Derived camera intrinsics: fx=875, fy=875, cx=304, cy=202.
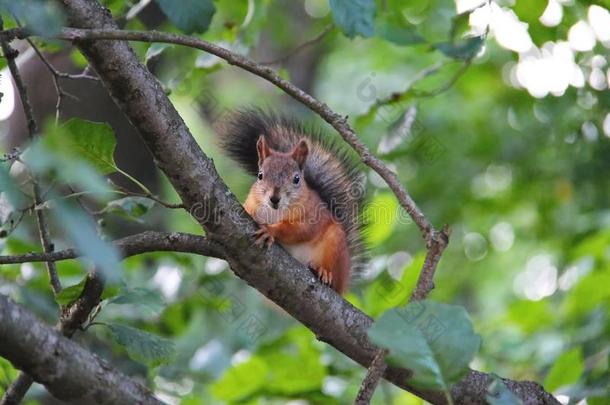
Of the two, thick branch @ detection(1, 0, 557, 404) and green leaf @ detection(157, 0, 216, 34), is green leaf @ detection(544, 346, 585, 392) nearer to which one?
thick branch @ detection(1, 0, 557, 404)

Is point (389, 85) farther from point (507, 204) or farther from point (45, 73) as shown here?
point (45, 73)

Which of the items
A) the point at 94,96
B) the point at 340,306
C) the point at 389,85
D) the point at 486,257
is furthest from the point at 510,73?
the point at 340,306

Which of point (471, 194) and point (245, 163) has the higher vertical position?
point (471, 194)

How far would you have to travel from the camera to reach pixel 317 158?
2.97 meters

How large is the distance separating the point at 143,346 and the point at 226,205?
1.43 ft

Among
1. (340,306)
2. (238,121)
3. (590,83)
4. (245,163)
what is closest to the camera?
(340,306)

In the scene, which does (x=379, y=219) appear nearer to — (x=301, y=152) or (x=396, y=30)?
(x=301, y=152)

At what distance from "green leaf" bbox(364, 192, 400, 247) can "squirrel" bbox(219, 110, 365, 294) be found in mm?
38

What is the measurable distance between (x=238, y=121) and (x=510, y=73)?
134 inches

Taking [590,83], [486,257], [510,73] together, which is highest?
[510,73]

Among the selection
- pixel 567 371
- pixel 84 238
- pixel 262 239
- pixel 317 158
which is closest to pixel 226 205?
pixel 262 239

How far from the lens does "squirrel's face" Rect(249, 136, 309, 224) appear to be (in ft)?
8.82

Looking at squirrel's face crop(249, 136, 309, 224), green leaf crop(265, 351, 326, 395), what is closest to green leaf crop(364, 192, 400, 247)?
squirrel's face crop(249, 136, 309, 224)

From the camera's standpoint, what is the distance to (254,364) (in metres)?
2.58
